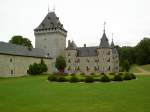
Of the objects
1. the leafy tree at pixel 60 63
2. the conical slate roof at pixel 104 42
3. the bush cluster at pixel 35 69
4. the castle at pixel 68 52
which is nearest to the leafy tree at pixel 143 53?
the castle at pixel 68 52

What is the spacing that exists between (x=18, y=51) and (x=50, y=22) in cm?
1841

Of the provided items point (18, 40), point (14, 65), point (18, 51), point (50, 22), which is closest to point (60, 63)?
point (18, 51)

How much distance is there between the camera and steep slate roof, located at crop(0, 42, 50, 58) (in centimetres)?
4575

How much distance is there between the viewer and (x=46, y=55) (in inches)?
2467

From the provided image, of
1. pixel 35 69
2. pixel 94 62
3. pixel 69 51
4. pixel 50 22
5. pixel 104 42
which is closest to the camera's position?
pixel 35 69

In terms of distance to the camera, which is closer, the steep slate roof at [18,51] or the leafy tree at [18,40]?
the steep slate roof at [18,51]

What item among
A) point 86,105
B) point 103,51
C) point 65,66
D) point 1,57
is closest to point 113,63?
point 103,51

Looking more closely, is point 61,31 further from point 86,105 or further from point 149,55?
point 86,105

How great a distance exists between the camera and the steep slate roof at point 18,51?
150 feet

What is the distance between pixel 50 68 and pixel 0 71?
2095 cm

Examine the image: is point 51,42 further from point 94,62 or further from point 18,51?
point 18,51

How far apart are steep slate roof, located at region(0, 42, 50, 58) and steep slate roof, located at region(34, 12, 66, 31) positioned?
781 centimetres

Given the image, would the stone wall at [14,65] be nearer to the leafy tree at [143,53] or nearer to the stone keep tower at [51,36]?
the stone keep tower at [51,36]

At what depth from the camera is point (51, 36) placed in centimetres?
6375
